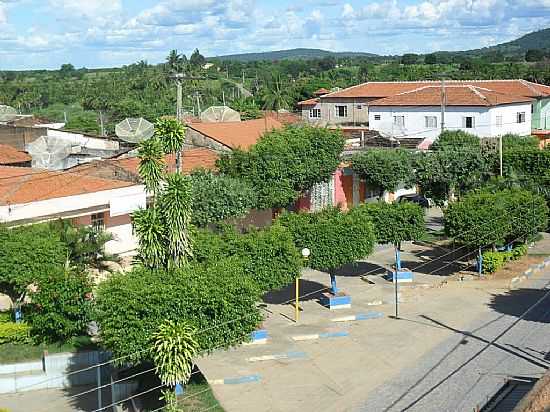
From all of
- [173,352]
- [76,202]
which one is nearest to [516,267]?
[76,202]

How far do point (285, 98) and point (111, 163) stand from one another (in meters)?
59.9

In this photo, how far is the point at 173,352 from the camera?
16547mm

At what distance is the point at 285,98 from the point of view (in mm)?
93438

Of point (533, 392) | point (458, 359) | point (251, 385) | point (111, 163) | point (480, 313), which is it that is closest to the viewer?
point (533, 392)

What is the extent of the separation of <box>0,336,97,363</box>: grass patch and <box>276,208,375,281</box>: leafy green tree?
25.0 feet

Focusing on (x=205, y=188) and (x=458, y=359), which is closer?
(x=458, y=359)

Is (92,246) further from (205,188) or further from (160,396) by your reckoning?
A: (160,396)

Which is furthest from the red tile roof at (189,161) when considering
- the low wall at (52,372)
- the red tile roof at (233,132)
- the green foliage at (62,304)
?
the low wall at (52,372)

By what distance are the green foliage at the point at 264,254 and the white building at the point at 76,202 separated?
605 centimetres

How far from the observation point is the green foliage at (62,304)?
22.7m

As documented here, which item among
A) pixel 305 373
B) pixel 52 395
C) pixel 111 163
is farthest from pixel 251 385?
pixel 111 163

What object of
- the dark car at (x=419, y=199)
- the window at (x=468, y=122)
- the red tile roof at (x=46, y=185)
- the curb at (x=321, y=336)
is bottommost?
the curb at (x=321, y=336)

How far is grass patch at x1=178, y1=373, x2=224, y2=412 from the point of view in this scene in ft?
60.7

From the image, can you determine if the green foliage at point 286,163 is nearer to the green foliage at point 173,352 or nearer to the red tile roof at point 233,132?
the red tile roof at point 233,132
